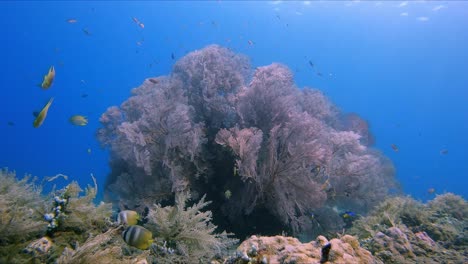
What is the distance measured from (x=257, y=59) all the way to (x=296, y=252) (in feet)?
302

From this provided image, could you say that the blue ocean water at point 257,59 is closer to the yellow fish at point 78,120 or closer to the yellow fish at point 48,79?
the yellow fish at point 78,120

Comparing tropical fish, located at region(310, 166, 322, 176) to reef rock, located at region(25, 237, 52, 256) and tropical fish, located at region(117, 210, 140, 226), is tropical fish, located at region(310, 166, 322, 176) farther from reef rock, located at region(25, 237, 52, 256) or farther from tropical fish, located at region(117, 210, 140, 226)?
reef rock, located at region(25, 237, 52, 256)

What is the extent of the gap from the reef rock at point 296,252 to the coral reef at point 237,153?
2333 mm

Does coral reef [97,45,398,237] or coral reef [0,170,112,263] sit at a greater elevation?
coral reef [97,45,398,237]

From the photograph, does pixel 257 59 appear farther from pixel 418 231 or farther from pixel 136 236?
pixel 136 236

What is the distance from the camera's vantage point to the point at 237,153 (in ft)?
18.6

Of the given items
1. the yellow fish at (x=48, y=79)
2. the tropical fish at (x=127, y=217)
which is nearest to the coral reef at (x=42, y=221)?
the tropical fish at (x=127, y=217)

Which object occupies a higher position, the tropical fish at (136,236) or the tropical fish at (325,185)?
the tropical fish at (325,185)

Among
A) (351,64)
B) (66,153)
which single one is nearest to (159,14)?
(66,153)

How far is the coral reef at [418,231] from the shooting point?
13.3 ft

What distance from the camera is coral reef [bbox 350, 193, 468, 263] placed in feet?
13.3

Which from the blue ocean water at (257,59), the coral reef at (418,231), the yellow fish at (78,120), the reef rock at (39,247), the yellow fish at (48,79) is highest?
the blue ocean water at (257,59)

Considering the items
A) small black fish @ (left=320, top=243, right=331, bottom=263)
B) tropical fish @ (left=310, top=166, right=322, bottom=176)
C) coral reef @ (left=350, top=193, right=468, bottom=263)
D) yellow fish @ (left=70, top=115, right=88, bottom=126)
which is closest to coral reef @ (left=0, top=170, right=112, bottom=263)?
small black fish @ (left=320, top=243, right=331, bottom=263)

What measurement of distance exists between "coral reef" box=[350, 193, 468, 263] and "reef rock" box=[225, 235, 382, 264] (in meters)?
1.31
